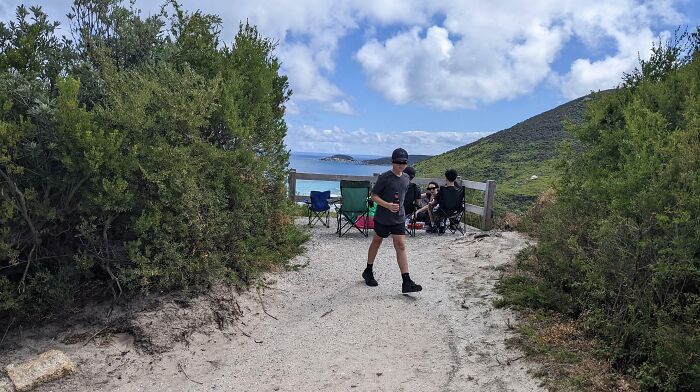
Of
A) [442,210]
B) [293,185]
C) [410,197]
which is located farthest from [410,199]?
[293,185]

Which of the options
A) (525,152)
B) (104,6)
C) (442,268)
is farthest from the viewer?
(525,152)

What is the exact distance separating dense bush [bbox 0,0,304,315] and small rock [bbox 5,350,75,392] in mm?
638

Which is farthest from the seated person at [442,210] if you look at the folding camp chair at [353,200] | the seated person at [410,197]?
the folding camp chair at [353,200]

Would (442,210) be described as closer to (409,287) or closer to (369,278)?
(369,278)

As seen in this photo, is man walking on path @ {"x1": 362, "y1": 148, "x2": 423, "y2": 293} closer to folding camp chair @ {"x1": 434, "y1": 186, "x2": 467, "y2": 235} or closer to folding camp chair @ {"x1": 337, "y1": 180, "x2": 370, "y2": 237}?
folding camp chair @ {"x1": 337, "y1": 180, "x2": 370, "y2": 237}

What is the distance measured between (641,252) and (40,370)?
5.37 metres

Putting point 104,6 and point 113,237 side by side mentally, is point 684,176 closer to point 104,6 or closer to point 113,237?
point 113,237

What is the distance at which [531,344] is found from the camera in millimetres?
4422

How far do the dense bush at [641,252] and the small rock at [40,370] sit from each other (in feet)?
15.1

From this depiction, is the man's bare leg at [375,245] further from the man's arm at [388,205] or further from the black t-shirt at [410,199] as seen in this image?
the black t-shirt at [410,199]

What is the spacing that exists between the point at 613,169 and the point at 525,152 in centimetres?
2184

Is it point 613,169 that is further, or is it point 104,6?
point 104,6

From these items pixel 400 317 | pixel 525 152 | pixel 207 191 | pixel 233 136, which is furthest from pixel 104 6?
pixel 525 152

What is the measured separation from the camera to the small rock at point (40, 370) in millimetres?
4285
